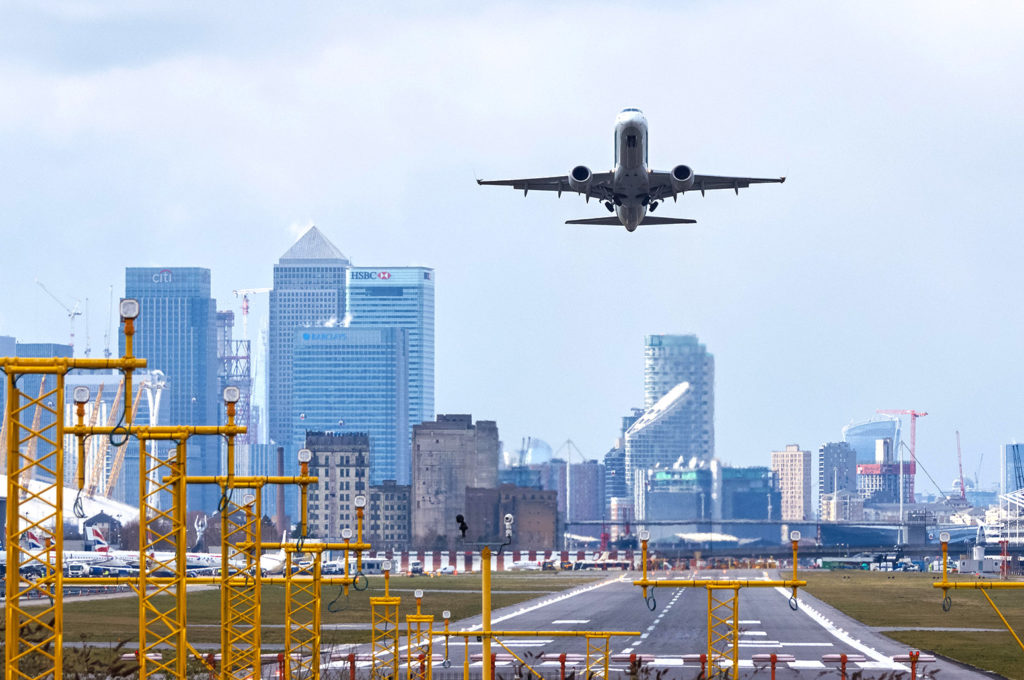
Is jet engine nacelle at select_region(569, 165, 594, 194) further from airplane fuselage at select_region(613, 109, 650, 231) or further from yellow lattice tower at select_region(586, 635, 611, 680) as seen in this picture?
yellow lattice tower at select_region(586, 635, 611, 680)

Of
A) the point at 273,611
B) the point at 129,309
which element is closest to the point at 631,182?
the point at 129,309

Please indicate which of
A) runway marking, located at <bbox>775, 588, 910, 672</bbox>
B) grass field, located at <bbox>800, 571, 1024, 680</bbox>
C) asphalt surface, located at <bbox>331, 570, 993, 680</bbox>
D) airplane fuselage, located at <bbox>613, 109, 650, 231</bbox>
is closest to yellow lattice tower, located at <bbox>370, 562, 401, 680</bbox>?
asphalt surface, located at <bbox>331, 570, 993, 680</bbox>

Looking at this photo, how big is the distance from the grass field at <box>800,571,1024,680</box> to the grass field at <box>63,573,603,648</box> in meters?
30.7

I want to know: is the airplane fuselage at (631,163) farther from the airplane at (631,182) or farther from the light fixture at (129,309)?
the light fixture at (129,309)

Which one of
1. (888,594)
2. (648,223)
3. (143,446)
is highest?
(648,223)

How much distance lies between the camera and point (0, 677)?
58469mm

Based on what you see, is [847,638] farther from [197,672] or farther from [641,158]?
[197,672]

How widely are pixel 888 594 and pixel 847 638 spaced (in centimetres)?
7621

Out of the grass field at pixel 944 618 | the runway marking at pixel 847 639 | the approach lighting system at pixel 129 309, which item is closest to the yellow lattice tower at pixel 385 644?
the approach lighting system at pixel 129 309

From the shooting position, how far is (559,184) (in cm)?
9081

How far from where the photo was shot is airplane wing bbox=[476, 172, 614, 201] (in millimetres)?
87562

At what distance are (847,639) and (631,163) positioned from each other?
3554 cm

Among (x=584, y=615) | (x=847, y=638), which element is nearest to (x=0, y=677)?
(x=847, y=638)

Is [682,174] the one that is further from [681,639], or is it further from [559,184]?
[681,639]
